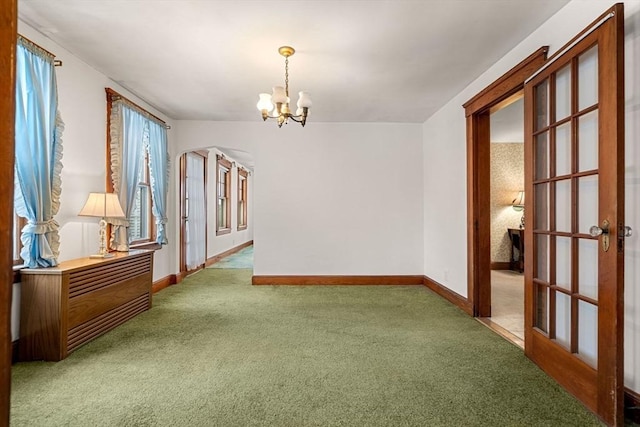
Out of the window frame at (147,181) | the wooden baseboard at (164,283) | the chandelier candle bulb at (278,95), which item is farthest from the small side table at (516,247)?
the window frame at (147,181)

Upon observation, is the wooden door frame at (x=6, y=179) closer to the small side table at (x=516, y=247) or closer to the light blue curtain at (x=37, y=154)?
the light blue curtain at (x=37, y=154)

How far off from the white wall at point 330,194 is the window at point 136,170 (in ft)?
2.74

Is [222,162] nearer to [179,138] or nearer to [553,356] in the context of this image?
[179,138]

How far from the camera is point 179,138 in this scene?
Result: 5.46m

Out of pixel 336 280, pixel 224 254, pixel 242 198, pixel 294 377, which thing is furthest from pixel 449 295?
pixel 242 198

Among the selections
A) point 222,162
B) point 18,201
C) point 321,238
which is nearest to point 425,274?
point 321,238

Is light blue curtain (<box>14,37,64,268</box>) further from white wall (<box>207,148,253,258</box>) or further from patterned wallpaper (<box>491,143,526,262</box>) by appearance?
patterned wallpaper (<box>491,143,526,262</box>)

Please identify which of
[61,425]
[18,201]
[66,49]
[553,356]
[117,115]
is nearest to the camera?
[61,425]

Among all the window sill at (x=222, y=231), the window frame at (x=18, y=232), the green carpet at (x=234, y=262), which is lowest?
the green carpet at (x=234, y=262)

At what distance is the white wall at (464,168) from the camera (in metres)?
1.88

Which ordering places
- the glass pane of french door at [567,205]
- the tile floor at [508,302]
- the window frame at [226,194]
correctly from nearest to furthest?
the glass pane of french door at [567,205]
the tile floor at [508,302]
the window frame at [226,194]

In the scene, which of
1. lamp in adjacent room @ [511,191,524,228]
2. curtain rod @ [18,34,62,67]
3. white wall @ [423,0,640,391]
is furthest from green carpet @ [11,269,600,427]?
lamp in adjacent room @ [511,191,524,228]

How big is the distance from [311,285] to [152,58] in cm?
363

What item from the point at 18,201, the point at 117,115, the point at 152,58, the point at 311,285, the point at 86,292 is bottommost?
the point at 311,285
